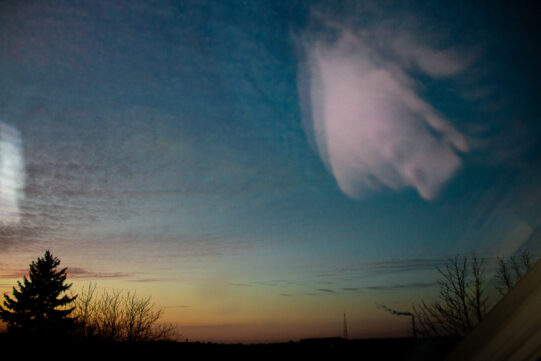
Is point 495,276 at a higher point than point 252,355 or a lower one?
higher

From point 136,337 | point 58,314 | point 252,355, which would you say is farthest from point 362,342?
point 58,314

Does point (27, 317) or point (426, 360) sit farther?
point (27, 317)

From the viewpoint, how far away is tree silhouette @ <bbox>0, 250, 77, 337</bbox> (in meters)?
21.5

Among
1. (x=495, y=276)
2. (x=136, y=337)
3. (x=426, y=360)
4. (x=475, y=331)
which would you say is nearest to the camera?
(x=475, y=331)

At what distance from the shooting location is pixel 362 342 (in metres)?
9.69

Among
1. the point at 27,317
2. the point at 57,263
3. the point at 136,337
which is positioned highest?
the point at 57,263

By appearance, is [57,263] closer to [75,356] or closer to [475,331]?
[75,356]

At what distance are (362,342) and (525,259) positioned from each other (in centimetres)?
943

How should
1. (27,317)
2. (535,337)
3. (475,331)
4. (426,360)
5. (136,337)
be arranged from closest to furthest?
(535,337) → (475,331) → (426,360) → (27,317) → (136,337)

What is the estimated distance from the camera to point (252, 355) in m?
8.77

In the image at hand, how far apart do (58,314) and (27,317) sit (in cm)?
214

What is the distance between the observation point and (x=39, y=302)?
22.2m

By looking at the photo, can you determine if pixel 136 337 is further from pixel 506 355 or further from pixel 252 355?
pixel 506 355

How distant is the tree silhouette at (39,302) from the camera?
70.6ft
